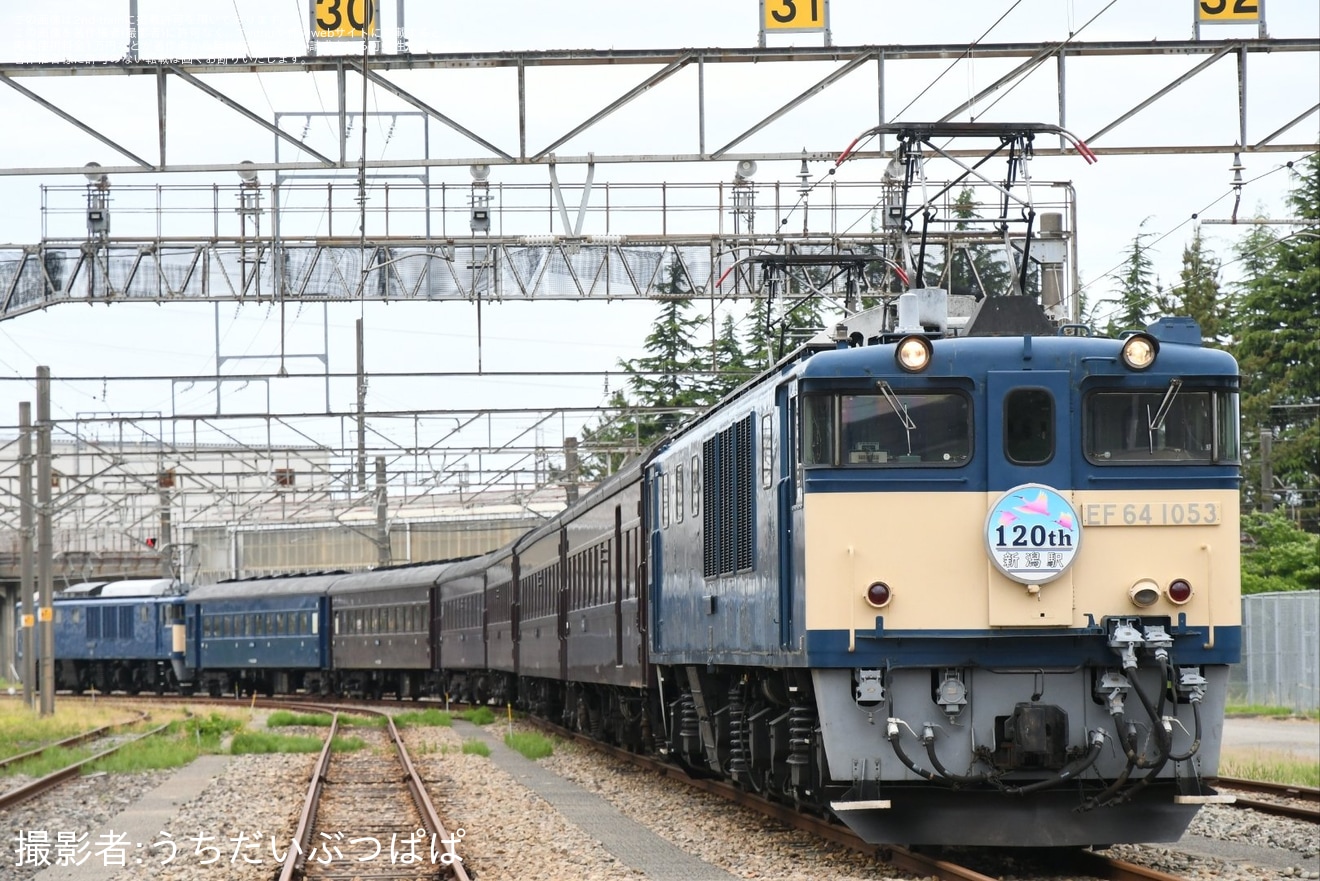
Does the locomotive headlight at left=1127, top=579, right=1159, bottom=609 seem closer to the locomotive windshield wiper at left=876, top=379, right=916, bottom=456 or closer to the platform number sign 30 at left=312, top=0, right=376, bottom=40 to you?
the locomotive windshield wiper at left=876, top=379, right=916, bottom=456

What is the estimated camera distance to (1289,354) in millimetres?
61125

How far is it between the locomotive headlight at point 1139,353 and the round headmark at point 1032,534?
0.93m

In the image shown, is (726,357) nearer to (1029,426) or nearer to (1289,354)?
(1289,354)

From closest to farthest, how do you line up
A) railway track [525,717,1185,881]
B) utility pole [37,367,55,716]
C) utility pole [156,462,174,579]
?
railway track [525,717,1185,881] < utility pole [37,367,55,716] < utility pole [156,462,174,579]

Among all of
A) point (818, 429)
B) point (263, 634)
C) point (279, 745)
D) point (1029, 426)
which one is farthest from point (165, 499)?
point (1029, 426)

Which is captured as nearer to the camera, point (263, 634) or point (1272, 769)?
point (1272, 769)

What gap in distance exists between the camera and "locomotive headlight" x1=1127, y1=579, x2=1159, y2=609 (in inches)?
442

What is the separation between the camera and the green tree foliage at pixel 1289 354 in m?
59.7

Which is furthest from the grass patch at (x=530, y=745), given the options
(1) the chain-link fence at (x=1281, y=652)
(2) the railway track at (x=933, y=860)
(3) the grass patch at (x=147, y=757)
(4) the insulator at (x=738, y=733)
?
(1) the chain-link fence at (x=1281, y=652)

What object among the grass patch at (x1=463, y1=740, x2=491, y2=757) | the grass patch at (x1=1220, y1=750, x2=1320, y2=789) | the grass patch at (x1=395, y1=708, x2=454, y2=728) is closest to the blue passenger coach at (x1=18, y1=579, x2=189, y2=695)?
the grass patch at (x1=395, y1=708, x2=454, y2=728)

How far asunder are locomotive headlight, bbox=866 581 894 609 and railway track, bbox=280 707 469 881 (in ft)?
9.88

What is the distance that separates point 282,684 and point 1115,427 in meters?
44.4

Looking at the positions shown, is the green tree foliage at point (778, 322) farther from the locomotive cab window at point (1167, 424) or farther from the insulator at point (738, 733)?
the locomotive cab window at point (1167, 424)

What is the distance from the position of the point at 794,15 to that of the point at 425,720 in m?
19.2
